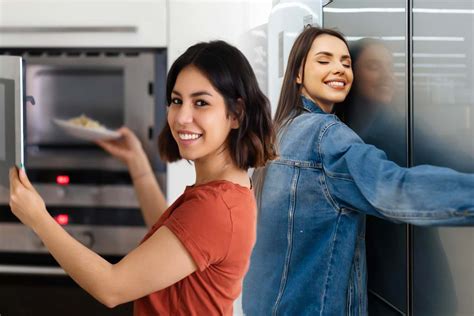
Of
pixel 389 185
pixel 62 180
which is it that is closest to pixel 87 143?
pixel 62 180

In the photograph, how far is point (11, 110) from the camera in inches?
41.5

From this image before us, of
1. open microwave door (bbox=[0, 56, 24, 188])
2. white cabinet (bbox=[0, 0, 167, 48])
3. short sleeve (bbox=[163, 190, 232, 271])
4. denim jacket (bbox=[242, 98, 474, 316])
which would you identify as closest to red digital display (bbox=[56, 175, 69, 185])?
white cabinet (bbox=[0, 0, 167, 48])

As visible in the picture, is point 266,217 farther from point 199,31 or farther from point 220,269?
point 199,31

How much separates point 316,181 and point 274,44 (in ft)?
0.99

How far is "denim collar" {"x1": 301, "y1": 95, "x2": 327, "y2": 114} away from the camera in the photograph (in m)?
1.03

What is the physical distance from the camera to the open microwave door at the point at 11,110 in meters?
1.04

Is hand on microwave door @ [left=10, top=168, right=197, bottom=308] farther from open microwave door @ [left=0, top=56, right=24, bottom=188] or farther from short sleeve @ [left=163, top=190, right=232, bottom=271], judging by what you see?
open microwave door @ [left=0, top=56, right=24, bottom=188]

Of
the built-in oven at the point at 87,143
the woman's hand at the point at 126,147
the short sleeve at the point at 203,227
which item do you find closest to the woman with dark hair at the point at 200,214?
the short sleeve at the point at 203,227

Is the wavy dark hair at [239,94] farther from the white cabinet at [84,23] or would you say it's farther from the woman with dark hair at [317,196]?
the white cabinet at [84,23]

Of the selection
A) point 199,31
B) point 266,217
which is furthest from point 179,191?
point 266,217

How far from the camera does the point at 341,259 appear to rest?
1013mm

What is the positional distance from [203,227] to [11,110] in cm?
41

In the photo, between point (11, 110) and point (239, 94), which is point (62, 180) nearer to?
point (11, 110)

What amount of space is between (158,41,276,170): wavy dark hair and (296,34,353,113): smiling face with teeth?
0.30ft
